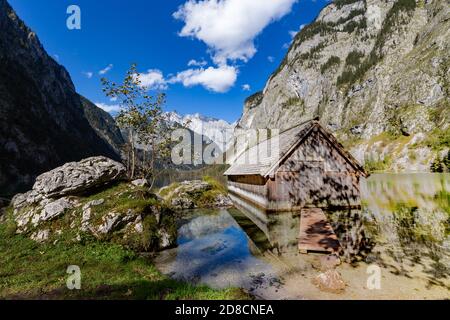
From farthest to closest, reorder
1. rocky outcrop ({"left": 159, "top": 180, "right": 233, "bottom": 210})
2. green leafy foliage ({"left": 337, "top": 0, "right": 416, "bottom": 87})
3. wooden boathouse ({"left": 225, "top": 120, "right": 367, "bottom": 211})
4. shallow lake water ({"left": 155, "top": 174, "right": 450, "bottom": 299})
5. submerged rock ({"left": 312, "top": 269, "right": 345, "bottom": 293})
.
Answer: green leafy foliage ({"left": 337, "top": 0, "right": 416, "bottom": 87}) < rocky outcrop ({"left": 159, "top": 180, "right": 233, "bottom": 210}) < wooden boathouse ({"left": 225, "top": 120, "right": 367, "bottom": 211}) < shallow lake water ({"left": 155, "top": 174, "right": 450, "bottom": 299}) < submerged rock ({"left": 312, "top": 269, "right": 345, "bottom": 293})

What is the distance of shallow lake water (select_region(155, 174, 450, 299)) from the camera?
869 cm

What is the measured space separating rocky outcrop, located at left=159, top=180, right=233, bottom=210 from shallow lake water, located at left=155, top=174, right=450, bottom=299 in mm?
9576

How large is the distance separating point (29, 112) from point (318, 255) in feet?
429

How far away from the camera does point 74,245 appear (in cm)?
1270

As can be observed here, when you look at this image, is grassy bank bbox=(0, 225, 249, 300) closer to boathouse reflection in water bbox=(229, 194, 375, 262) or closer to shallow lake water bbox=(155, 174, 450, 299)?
shallow lake water bbox=(155, 174, 450, 299)

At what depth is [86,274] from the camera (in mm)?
9984

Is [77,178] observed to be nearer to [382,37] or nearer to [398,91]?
[398,91]

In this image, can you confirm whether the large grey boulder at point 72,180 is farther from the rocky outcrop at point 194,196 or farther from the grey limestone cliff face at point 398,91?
the grey limestone cliff face at point 398,91

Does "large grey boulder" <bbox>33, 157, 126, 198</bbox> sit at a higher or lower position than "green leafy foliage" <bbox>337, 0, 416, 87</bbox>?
lower

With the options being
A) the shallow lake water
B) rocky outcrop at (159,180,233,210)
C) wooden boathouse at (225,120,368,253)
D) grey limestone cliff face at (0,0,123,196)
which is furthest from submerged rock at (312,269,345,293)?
grey limestone cliff face at (0,0,123,196)

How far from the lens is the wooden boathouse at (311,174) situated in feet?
73.9

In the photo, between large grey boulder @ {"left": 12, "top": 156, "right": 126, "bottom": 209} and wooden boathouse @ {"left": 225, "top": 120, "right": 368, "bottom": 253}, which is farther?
wooden boathouse @ {"left": 225, "top": 120, "right": 368, "bottom": 253}
